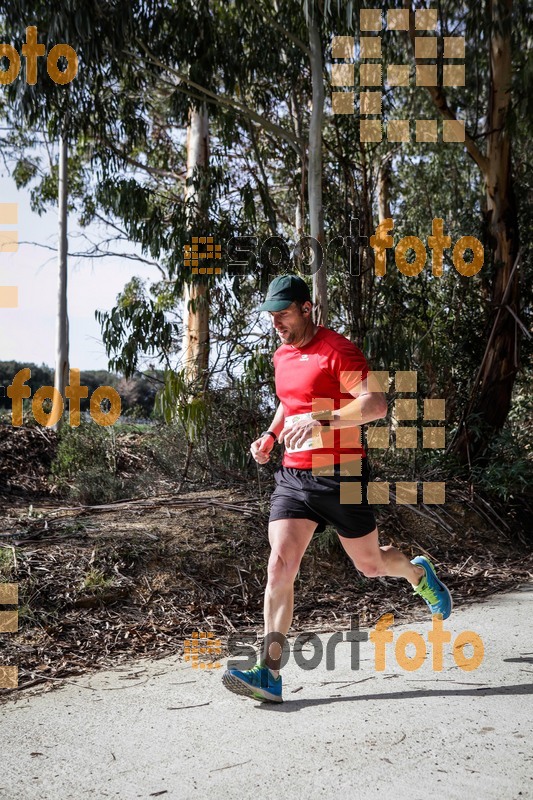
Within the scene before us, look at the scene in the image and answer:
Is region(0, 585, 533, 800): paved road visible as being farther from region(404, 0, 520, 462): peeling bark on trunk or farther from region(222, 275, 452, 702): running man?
region(404, 0, 520, 462): peeling bark on trunk

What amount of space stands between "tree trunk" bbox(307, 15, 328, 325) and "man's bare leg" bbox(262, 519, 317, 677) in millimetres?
4492

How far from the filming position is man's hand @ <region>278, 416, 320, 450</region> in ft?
14.5

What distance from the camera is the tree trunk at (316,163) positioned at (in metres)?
8.77

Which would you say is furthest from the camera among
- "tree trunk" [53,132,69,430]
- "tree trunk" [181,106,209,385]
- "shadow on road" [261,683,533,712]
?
"tree trunk" [53,132,69,430]

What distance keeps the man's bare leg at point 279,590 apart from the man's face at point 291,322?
1034 millimetres

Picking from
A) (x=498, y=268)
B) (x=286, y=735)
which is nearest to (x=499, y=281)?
(x=498, y=268)

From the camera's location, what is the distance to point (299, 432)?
4.43 metres

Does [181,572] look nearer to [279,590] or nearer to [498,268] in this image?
[279,590]

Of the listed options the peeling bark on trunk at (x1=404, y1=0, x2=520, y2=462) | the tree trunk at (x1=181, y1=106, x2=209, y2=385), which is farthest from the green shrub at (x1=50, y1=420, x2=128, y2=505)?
the peeling bark on trunk at (x1=404, y1=0, x2=520, y2=462)

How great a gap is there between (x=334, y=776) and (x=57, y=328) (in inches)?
605

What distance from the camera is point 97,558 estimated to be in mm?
6125

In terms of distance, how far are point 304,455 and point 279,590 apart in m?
0.72

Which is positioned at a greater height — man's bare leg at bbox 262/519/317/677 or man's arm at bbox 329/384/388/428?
man's arm at bbox 329/384/388/428

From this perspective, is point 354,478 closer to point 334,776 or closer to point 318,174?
point 334,776
